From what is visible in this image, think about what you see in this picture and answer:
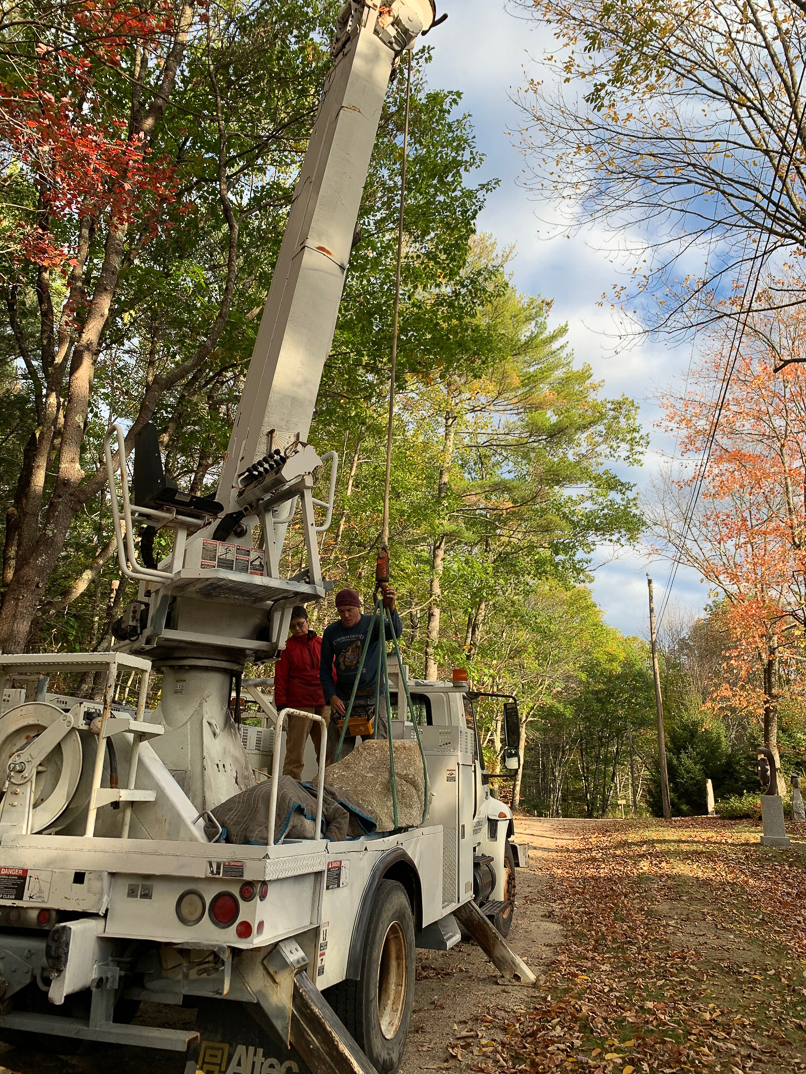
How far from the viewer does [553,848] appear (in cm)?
2105

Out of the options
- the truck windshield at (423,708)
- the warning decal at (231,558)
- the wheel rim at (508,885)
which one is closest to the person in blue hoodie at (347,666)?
the warning decal at (231,558)

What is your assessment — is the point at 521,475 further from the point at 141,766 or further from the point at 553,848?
the point at 141,766

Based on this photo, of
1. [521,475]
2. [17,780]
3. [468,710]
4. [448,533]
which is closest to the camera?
[17,780]

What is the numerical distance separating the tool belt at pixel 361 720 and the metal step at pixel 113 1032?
2827 mm

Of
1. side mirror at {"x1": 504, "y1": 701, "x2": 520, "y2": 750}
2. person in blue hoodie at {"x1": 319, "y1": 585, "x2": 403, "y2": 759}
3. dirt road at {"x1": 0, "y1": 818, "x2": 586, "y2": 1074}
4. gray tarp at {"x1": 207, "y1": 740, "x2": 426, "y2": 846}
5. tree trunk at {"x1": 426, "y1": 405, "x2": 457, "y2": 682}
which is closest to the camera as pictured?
gray tarp at {"x1": 207, "y1": 740, "x2": 426, "y2": 846}

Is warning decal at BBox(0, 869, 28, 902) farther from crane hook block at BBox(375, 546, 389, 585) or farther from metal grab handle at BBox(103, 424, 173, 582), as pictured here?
crane hook block at BBox(375, 546, 389, 585)

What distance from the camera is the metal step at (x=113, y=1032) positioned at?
10.9 ft

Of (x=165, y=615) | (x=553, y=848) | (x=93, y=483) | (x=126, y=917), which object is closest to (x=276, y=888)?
(x=126, y=917)

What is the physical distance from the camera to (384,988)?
15.9ft

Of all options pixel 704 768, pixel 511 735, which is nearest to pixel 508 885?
pixel 511 735

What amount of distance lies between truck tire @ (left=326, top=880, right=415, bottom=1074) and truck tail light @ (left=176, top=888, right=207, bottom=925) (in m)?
1.19

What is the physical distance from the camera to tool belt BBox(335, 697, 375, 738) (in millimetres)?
6125

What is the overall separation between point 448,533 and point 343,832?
760 inches

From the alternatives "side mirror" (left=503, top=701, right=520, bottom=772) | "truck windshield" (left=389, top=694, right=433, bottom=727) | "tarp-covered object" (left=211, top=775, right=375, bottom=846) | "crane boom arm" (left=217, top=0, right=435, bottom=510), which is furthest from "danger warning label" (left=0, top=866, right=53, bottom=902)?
"truck windshield" (left=389, top=694, right=433, bottom=727)
